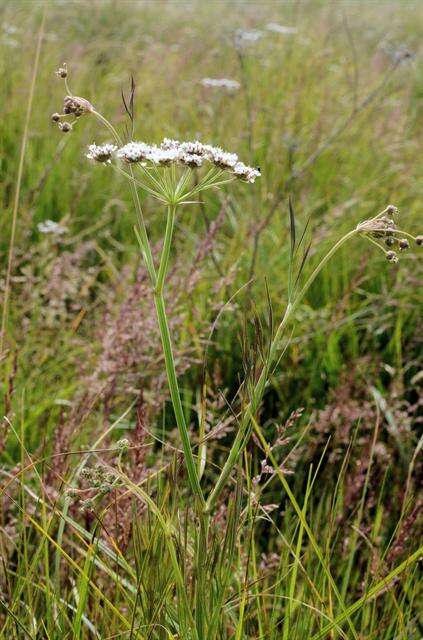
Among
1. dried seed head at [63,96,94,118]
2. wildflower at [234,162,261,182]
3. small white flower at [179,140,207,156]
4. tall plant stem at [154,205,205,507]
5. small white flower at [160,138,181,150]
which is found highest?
dried seed head at [63,96,94,118]

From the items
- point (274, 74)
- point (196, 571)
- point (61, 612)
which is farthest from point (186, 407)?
point (274, 74)

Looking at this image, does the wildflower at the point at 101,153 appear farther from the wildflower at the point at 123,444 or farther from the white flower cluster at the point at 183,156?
the wildflower at the point at 123,444

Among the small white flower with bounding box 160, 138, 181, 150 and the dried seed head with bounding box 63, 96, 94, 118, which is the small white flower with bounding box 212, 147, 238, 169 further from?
the dried seed head with bounding box 63, 96, 94, 118

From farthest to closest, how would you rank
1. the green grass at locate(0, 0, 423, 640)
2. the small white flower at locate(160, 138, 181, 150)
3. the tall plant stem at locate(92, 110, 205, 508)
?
the green grass at locate(0, 0, 423, 640) < the small white flower at locate(160, 138, 181, 150) < the tall plant stem at locate(92, 110, 205, 508)

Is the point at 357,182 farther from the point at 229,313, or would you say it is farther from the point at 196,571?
the point at 196,571

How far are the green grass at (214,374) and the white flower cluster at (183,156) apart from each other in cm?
16

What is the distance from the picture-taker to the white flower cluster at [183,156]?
97 cm

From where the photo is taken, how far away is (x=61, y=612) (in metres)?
1.24

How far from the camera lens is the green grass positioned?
3.97ft

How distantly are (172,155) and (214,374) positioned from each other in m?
0.81

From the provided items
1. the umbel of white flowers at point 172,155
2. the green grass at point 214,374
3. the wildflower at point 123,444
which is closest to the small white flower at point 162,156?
the umbel of white flowers at point 172,155

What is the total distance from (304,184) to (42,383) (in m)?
1.92

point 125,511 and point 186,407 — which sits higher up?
point 186,407

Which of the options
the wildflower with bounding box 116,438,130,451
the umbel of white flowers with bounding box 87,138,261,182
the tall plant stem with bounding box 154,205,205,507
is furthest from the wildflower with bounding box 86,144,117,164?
the wildflower with bounding box 116,438,130,451
